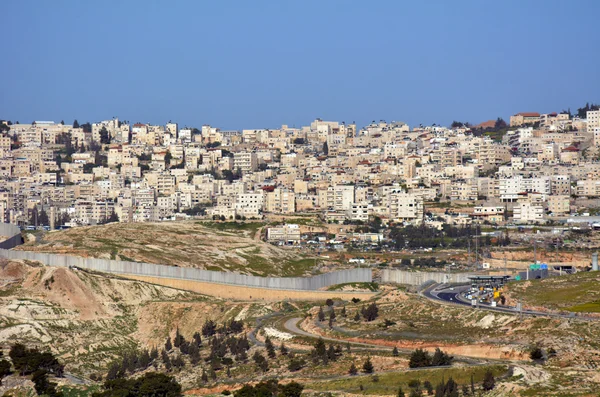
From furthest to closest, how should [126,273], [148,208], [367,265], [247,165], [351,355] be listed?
[247,165], [148,208], [367,265], [126,273], [351,355]

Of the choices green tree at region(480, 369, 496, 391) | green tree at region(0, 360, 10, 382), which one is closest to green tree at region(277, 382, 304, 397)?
green tree at region(480, 369, 496, 391)

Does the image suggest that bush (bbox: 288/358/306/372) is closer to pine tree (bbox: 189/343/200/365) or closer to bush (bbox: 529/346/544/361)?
pine tree (bbox: 189/343/200/365)

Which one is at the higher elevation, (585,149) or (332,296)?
(585,149)

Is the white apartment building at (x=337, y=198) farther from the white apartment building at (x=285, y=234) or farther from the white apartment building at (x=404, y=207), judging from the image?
the white apartment building at (x=285, y=234)

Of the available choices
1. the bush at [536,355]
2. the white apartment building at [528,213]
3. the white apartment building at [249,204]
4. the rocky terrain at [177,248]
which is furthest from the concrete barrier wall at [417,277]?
the white apartment building at [249,204]

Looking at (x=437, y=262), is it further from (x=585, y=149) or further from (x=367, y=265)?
(x=585, y=149)

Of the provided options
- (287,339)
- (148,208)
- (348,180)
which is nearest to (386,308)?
(287,339)

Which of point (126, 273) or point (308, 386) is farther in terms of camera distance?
point (126, 273)
